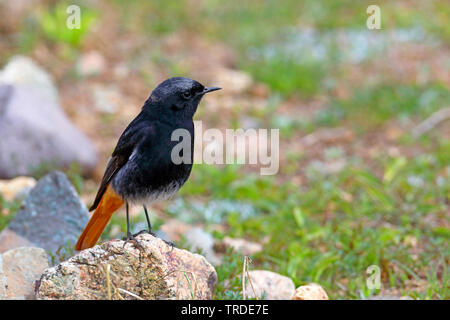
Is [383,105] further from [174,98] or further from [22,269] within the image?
[22,269]

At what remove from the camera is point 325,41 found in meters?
10.7

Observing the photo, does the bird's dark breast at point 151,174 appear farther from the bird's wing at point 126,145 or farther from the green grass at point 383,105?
the green grass at point 383,105

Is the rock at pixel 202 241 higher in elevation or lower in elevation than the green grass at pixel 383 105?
lower

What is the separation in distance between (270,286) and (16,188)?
2.94 metres

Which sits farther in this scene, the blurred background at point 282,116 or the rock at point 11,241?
the blurred background at point 282,116

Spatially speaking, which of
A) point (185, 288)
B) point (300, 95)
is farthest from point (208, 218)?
point (300, 95)

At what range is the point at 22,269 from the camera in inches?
161

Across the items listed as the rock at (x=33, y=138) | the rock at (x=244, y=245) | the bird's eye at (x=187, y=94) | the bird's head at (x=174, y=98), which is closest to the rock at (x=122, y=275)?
the bird's head at (x=174, y=98)

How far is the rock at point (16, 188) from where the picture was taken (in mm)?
5774

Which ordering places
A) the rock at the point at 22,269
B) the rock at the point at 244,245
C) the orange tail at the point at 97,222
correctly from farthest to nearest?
the rock at the point at 244,245, the orange tail at the point at 97,222, the rock at the point at 22,269

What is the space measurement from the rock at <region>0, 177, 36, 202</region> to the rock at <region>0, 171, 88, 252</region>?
2.74 feet

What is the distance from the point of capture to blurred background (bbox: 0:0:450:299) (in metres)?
5.33

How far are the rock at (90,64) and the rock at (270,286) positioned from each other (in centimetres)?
571

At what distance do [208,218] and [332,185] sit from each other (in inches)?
58.0
